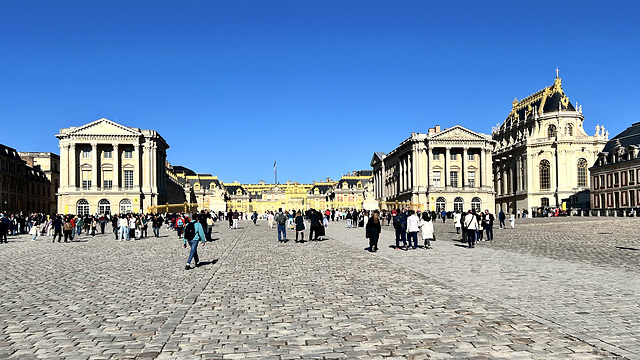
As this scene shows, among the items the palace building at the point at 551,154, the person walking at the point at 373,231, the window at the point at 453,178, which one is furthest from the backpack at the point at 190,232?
the palace building at the point at 551,154

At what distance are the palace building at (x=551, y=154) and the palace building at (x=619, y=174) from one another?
11.2m

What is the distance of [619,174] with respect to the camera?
70.9 meters

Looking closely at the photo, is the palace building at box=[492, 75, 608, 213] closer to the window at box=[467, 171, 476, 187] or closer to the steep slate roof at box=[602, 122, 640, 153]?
the window at box=[467, 171, 476, 187]

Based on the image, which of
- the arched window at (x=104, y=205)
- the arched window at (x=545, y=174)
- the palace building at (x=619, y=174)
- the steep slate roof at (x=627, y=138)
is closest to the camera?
the palace building at (x=619, y=174)

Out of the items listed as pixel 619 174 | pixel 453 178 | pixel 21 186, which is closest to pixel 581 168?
pixel 453 178

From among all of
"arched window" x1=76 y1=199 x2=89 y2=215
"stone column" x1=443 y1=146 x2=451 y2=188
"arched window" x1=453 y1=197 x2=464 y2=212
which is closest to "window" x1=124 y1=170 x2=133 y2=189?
"arched window" x1=76 y1=199 x2=89 y2=215

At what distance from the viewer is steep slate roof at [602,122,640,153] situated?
230 ft

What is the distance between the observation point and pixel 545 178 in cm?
9138

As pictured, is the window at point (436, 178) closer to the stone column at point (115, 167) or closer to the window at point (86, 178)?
the stone column at point (115, 167)

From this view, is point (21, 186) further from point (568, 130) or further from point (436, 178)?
point (568, 130)

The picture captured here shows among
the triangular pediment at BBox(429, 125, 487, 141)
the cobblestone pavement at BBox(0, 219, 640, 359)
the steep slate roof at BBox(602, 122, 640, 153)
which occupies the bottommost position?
the cobblestone pavement at BBox(0, 219, 640, 359)

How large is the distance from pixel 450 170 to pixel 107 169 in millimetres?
49056

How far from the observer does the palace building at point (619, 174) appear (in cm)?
6794

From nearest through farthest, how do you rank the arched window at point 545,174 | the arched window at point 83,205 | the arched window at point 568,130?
the arched window at point 83,205, the arched window at point 545,174, the arched window at point 568,130
